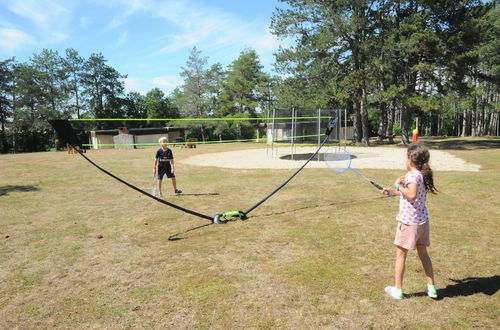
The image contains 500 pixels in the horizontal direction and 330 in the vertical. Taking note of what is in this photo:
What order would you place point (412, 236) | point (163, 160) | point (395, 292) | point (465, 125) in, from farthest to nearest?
point (465, 125) → point (163, 160) → point (395, 292) → point (412, 236)

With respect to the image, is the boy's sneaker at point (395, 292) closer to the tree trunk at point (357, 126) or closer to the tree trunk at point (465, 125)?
the tree trunk at point (357, 126)

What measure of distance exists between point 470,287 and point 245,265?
2.87 meters

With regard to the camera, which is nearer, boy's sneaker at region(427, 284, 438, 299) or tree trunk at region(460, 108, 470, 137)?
boy's sneaker at region(427, 284, 438, 299)

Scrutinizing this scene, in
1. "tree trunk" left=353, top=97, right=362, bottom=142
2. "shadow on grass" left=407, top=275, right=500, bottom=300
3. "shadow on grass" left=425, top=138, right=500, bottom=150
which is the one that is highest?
"tree trunk" left=353, top=97, right=362, bottom=142

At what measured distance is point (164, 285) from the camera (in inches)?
161

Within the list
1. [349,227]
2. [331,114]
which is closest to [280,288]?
[349,227]

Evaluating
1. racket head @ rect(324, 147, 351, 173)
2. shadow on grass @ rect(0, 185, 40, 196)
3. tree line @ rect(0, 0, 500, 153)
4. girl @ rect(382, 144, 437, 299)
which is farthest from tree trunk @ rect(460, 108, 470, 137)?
shadow on grass @ rect(0, 185, 40, 196)

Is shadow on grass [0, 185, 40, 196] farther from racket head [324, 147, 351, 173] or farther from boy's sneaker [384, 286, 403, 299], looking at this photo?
boy's sneaker [384, 286, 403, 299]

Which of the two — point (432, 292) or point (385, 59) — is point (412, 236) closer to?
point (432, 292)

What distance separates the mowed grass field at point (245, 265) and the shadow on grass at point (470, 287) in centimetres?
1

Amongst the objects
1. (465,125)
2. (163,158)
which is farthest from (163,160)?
(465,125)

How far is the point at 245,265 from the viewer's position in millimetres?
4648

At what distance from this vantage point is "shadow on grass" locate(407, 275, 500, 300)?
3721mm

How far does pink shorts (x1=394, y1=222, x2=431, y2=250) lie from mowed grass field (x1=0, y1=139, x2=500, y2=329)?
0.65m
